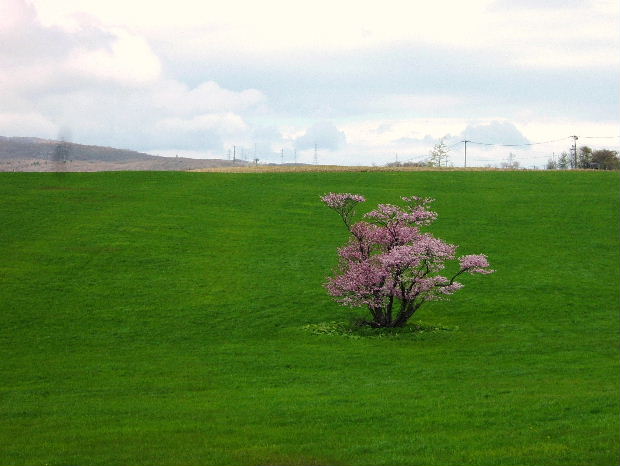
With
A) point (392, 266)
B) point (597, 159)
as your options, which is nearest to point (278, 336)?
point (392, 266)

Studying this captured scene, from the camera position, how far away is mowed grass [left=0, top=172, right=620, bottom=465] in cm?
1670

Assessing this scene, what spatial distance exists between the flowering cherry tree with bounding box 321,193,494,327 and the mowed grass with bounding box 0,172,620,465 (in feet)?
7.54

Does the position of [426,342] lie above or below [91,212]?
below

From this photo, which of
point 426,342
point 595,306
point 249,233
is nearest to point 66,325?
point 426,342

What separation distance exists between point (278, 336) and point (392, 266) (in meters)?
6.60

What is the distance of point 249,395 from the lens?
22.4 m

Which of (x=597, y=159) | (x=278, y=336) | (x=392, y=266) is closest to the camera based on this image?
(x=392, y=266)

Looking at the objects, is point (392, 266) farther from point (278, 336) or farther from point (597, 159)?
point (597, 159)

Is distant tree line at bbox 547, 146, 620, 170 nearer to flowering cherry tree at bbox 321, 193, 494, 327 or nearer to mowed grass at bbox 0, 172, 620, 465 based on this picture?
mowed grass at bbox 0, 172, 620, 465

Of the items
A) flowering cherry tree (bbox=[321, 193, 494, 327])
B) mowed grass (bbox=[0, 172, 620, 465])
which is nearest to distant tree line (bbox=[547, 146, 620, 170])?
mowed grass (bbox=[0, 172, 620, 465])

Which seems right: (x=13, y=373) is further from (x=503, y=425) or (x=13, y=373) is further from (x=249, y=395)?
(x=503, y=425)

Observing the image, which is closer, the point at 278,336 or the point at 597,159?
the point at 278,336

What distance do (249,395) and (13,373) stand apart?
34.9ft

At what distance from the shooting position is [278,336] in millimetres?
34469
